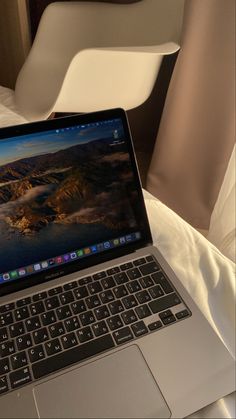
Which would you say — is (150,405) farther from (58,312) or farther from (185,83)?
(185,83)

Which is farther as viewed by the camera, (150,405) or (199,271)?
(199,271)

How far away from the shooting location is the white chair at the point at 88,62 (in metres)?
1.18

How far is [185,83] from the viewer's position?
1206 millimetres

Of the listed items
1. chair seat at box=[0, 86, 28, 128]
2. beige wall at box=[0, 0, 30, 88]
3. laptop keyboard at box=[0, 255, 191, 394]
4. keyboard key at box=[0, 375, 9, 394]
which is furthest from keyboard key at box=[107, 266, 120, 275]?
beige wall at box=[0, 0, 30, 88]

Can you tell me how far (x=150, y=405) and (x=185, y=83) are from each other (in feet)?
3.32

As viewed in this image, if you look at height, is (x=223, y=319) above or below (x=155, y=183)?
below

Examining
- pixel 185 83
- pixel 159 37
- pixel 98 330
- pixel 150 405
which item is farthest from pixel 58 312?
pixel 159 37

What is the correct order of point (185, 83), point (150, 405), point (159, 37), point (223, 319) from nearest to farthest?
point (150, 405) → point (223, 319) → point (185, 83) → point (159, 37)

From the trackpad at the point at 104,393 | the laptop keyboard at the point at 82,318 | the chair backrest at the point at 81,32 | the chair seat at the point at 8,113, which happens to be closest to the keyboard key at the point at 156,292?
the laptop keyboard at the point at 82,318

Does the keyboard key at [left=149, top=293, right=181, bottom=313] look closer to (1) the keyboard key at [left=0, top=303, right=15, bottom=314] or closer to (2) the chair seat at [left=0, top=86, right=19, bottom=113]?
(1) the keyboard key at [left=0, top=303, right=15, bottom=314]

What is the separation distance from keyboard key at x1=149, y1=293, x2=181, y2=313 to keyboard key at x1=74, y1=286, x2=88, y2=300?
3.9 inches

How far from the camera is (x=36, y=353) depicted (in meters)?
0.49

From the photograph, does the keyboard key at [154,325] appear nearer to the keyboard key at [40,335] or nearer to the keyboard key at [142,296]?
the keyboard key at [142,296]

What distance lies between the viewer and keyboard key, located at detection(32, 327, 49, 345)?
50cm
